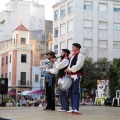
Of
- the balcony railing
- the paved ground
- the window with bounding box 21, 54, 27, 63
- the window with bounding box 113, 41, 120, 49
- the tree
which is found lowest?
the paved ground

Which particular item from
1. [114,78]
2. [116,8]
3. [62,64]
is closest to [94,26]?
[116,8]

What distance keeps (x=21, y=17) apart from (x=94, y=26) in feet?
70.7

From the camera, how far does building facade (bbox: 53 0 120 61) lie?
156 feet

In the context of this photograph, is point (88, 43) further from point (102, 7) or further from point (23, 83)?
point (23, 83)

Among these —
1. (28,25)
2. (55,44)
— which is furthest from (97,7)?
(28,25)

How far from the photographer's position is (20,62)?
2315 inches

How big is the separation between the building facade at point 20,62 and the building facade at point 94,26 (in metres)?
10.8

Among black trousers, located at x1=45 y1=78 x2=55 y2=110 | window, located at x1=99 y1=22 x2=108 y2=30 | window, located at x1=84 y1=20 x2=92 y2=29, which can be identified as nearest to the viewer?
black trousers, located at x1=45 y1=78 x2=55 y2=110

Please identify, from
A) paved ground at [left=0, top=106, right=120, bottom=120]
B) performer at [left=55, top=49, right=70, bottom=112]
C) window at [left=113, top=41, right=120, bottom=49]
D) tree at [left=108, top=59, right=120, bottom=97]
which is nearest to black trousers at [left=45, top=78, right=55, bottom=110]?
performer at [left=55, top=49, right=70, bottom=112]

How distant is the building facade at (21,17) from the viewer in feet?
216

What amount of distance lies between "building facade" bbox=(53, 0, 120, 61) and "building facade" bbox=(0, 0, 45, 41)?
17280mm

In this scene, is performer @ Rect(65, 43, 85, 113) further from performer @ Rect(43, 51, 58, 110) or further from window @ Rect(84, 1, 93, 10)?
window @ Rect(84, 1, 93, 10)

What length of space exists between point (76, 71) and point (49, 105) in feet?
6.93

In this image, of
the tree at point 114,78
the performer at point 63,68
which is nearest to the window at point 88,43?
the tree at point 114,78
